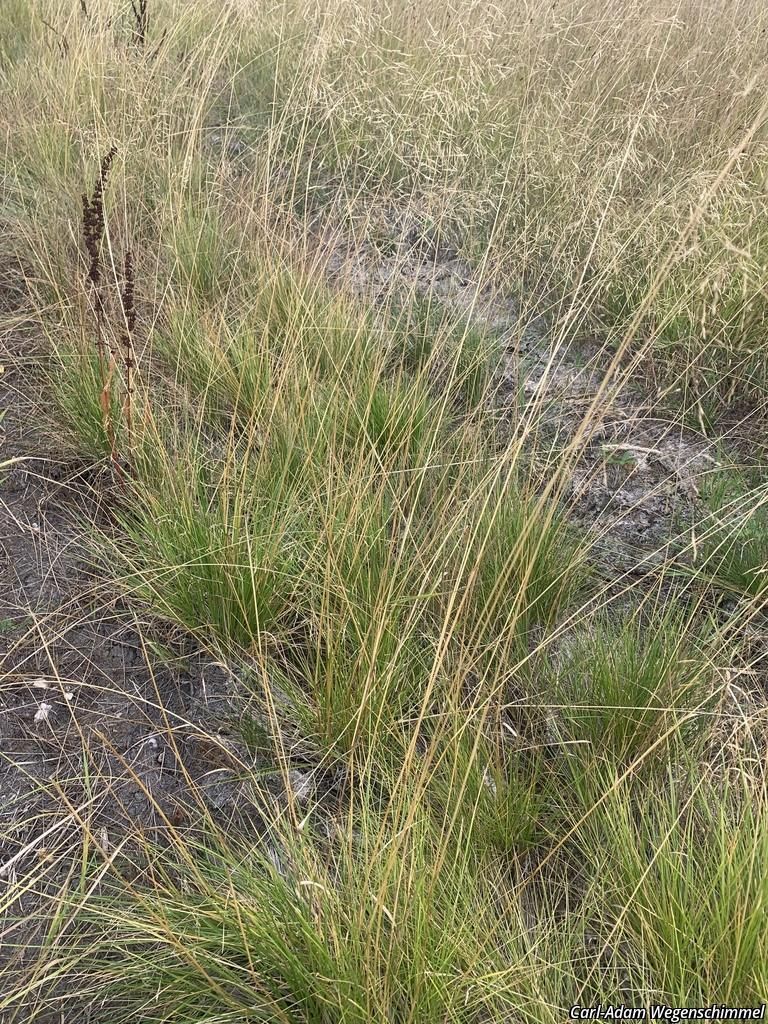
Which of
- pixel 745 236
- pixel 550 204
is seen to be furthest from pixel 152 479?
pixel 745 236

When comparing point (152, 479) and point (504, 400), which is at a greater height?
point (504, 400)

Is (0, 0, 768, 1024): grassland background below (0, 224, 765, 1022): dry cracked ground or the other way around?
the other way around

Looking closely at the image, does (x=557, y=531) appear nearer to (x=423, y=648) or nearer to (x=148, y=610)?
(x=423, y=648)

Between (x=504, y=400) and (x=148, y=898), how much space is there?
1.71 meters

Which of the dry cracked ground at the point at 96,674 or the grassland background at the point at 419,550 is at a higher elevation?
the grassland background at the point at 419,550

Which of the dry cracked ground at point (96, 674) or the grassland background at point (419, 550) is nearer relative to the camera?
the grassland background at point (419, 550)

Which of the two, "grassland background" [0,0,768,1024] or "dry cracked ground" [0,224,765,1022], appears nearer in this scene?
"grassland background" [0,0,768,1024]

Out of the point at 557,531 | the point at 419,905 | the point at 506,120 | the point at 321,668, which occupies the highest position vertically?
the point at 506,120

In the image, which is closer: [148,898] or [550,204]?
[148,898]

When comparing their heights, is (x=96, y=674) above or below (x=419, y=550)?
below

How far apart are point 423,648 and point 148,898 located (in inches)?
27.4

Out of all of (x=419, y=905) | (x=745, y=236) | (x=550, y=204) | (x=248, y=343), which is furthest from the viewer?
(x=550, y=204)

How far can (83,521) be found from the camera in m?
1.85

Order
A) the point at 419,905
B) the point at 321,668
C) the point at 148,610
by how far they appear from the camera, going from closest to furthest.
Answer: the point at 419,905, the point at 321,668, the point at 148,610
